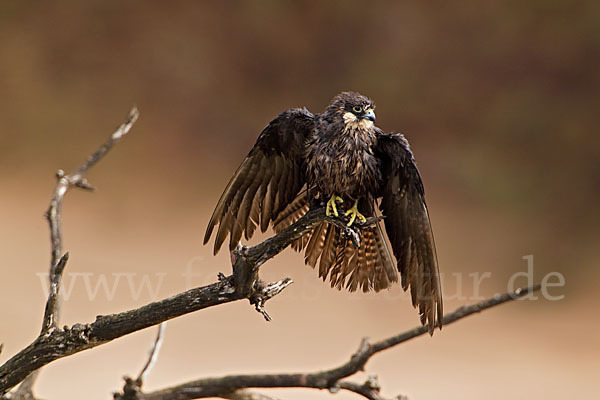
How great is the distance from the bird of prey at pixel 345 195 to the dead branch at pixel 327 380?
441 millimetres

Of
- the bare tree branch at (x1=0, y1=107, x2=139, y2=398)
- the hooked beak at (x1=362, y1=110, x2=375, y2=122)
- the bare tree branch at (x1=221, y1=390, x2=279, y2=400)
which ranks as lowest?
the bare tree branch at (x1=221, y1=390, x2=279, y2=400)

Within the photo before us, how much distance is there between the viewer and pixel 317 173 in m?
2.57

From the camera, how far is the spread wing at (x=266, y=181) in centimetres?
267

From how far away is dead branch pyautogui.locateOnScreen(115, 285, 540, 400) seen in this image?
75.0 inches

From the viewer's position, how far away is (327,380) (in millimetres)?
2045

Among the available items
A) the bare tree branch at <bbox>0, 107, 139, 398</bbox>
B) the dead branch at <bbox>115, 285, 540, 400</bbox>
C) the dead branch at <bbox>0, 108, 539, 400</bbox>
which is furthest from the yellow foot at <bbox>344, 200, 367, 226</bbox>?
the bare tree branch at <bbox>0, 107, 139, 398</bbox>

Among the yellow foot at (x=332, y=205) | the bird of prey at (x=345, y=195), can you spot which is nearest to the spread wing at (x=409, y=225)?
the bird of prey at (x=345, y=195)

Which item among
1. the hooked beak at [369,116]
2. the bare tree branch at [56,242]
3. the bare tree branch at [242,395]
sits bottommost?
the bare tree branch at [242,395]

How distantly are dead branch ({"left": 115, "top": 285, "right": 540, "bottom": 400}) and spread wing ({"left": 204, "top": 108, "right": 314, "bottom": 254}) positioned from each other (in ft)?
2.11

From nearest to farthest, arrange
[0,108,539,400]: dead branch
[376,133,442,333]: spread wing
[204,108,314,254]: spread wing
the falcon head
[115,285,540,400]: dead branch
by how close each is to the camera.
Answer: [115,285,540,400]: dead branch
[0,108,539,400]: dead branch
[376,133,442,333]: spread wing
the falcon head
[204,108,314,254]: spread wing

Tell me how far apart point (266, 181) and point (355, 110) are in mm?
496

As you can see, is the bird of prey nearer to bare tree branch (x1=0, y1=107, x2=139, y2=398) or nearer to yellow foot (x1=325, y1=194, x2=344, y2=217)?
yellow foot (x1=325, y1=194, x2=344, y2=217)

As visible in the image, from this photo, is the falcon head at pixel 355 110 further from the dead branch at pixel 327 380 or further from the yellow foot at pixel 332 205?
the dead branch at pixel 327 380

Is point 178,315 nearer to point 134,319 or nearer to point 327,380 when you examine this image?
point 134,319
